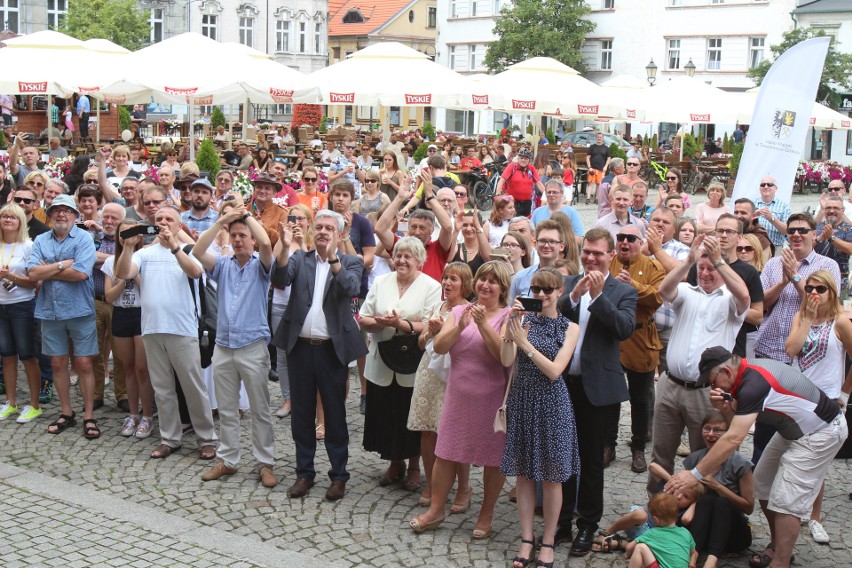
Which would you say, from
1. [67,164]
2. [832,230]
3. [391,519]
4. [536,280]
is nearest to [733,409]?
[536,280]

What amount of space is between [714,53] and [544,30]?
8097 mm

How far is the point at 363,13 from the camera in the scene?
232 feet

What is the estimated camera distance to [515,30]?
5188 centimetres

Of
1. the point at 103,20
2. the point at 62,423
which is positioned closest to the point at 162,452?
the point at 62,423

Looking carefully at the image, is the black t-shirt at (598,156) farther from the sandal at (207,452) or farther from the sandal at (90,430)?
the sandal at (207,452)

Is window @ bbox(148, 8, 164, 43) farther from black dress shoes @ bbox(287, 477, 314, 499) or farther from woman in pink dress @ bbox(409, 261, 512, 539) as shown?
woman in pink dress @ bbox(409, 261, 512, 539)

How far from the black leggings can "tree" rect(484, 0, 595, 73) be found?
4661 centimetres

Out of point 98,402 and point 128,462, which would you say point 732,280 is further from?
point 98,402

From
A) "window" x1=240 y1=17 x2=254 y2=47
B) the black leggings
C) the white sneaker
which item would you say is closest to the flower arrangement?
the white sneaker

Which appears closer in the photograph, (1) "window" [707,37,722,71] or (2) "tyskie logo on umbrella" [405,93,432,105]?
(2) "tyskie logo on umbrella" [405,93,432,105]

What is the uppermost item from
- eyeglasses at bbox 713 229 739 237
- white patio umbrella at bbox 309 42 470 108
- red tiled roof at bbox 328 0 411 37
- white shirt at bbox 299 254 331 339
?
red tiled roof at bbox 328 0 411 37

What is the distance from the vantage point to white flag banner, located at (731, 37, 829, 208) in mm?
12867

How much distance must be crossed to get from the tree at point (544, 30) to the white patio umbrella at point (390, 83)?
1346 inches

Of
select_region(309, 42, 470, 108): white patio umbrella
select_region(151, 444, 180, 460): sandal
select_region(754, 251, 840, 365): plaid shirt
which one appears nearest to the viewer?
select_region(754, 251, 840, 365): plaid shirt
